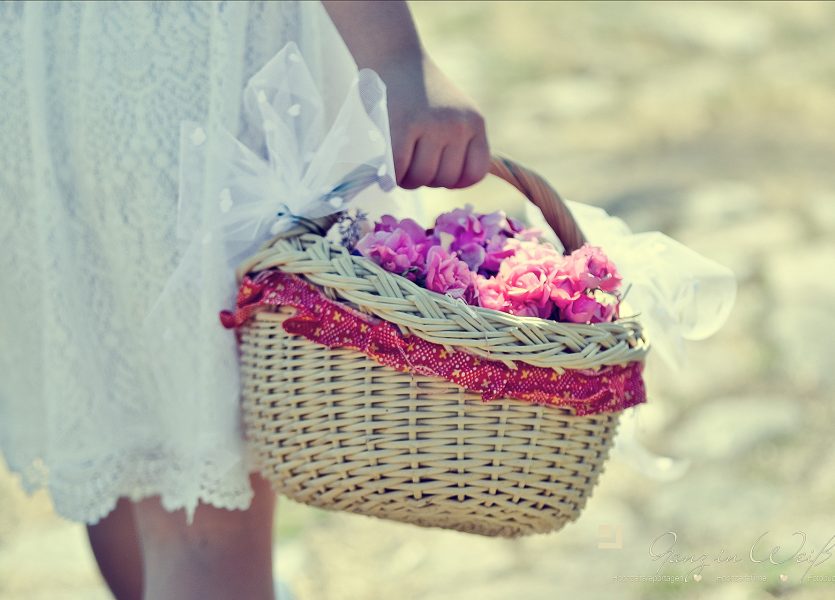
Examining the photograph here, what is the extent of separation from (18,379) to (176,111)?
436 mm

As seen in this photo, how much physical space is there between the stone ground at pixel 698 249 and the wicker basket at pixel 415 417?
1.15 ft

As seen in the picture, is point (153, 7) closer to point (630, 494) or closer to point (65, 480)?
point (65, 480)

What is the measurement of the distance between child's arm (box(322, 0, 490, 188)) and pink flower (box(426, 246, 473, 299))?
0.10 meters

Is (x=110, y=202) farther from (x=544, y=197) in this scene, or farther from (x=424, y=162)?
(x=544, y=197)

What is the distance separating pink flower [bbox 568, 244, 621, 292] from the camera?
1208 mm

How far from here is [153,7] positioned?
1288mm

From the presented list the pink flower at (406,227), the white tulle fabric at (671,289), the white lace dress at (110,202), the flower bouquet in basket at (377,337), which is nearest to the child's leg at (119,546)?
the white lace dress at (110,202)

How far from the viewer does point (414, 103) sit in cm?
123

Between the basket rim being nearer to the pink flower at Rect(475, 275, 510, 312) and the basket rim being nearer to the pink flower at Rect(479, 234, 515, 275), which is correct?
the pink flower at Rect(475, 275, 510, 312)

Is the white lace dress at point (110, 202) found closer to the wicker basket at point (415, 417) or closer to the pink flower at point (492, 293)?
the wicker basket at point (415, 417)

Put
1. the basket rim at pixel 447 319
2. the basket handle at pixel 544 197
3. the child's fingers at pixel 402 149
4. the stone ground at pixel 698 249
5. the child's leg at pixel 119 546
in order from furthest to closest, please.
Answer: the stone ground at pixel 698 249 < the child's leg at pixel 119 546 < the basket handle at pixel 544 197 < the child's fingers at pixel 402 149 < the basket rim at pixel 447 319

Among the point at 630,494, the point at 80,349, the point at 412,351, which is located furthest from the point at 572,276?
the point at 630,494

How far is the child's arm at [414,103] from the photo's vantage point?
1.23 metres

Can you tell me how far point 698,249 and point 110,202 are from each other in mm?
2311
